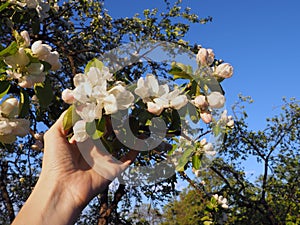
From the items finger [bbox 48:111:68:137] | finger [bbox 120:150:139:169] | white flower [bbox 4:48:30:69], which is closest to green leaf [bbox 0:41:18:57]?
white flower [bbox 4:48:30:69]

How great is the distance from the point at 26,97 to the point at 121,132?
0.44 m

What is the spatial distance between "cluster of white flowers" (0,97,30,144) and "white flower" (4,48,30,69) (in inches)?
5.1

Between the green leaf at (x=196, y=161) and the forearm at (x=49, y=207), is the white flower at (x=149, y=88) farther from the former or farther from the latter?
the green leaf at (x=196, y=161)

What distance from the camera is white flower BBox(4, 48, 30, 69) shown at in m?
1.31

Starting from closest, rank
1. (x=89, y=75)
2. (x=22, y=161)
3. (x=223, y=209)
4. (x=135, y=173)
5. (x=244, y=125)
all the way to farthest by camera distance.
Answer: (x=89, y=75)
(x=135, y=173)
(x=223, y=209)
(x=22, y=161)
(x=244, y=125)

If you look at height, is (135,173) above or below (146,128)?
above

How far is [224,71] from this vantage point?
1.30 m

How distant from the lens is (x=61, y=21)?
4250 mm

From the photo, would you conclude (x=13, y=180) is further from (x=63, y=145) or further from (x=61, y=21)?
(x=63, y=145)

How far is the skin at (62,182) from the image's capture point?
131cm

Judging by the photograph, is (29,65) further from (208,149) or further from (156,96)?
(208,149)

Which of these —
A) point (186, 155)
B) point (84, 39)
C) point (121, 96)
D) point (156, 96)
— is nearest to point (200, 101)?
point (156, 96)

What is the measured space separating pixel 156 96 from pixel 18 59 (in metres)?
0.49

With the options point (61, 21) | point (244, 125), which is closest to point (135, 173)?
point (61, 21)
